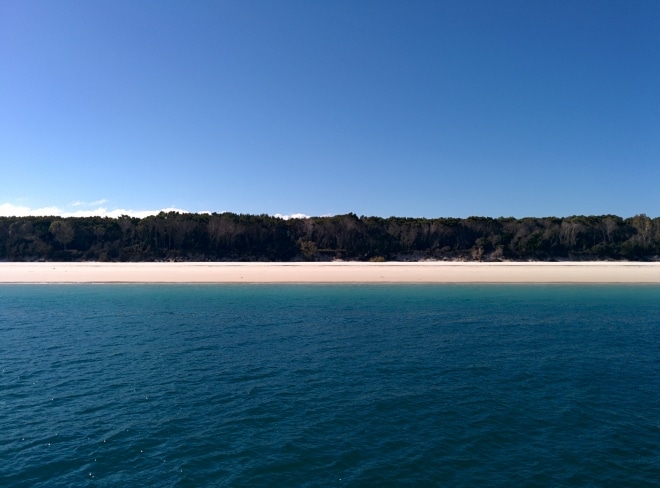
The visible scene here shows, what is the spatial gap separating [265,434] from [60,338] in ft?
44.6

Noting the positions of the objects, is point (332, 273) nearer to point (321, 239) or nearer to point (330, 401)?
point (321, 239)

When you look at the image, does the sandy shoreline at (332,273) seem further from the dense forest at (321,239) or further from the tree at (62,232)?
the tree at (62,232)

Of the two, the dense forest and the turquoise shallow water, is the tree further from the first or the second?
the turquoise shallow water

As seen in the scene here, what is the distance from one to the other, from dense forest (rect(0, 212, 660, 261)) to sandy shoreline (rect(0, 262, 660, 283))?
21.4 ft

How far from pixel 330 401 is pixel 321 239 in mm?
53072

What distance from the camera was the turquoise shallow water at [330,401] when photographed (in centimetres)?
821

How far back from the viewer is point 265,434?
9.58 meters

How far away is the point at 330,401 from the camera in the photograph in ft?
37.6

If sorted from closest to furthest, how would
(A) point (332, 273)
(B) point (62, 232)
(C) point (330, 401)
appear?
(C) point (330, 401)
(A) point (332, 273)
(B) point (62, 232)

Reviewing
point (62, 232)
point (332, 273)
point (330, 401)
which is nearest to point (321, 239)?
point (332, 273)

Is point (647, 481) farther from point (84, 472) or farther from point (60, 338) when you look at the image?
point (60, 338)

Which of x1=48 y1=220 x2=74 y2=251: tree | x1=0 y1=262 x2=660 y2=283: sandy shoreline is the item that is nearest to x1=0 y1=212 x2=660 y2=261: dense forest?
x1=48 y1=220 x2=74 y2=251: tree

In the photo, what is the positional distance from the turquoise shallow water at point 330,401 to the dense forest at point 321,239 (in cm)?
3661

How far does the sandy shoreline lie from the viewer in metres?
43.2
